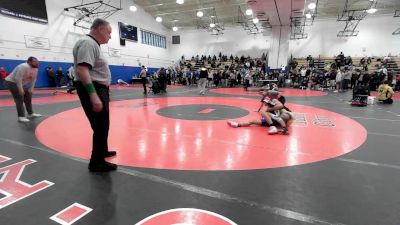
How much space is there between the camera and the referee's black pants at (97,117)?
8.84ft

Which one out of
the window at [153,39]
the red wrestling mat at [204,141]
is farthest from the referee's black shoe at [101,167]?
the window at [153,39]

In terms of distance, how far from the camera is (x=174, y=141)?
424cm

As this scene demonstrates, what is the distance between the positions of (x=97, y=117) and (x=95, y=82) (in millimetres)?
408

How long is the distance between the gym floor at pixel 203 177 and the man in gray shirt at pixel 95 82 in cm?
35

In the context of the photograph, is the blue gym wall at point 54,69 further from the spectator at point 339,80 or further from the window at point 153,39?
the spectator at point 339,80

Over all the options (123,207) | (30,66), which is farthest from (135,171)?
(30,66)

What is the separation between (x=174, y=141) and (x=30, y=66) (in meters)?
3.99

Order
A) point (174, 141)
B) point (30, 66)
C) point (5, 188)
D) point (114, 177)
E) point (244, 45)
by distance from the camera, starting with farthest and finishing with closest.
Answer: point (244, 45)
point (30, 66)
point (174, 141)
point (114, 177)
point (5, 188)

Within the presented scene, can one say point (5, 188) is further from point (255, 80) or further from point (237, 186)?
point (255, 80)

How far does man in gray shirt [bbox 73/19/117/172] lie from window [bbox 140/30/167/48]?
25.3 metres

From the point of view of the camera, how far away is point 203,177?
110 inches

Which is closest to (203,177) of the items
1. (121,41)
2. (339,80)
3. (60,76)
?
(339,80)

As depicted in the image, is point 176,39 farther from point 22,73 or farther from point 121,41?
point 22,73

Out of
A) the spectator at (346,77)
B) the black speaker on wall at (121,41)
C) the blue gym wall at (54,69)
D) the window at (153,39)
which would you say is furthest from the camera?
the window at (153,39)
